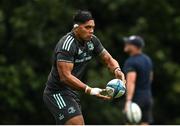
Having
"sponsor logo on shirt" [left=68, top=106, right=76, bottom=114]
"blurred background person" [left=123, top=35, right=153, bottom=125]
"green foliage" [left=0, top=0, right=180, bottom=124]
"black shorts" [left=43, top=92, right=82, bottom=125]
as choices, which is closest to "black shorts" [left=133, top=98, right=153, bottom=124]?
"blurred background person" [left=123, top=35, right=153, bottom=125]

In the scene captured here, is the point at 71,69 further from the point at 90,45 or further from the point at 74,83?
the point at 90,45

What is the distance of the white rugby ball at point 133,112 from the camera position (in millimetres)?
12297

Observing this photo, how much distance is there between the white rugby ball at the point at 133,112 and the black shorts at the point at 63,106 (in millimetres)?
3128

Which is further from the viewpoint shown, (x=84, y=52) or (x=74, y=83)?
(x=84, y=52)

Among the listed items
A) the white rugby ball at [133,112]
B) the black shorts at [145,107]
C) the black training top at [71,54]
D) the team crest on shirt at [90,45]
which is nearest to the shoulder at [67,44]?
the black training top at [71,54]

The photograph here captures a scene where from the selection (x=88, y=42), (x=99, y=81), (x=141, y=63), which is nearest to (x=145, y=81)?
(x=141, y=63)

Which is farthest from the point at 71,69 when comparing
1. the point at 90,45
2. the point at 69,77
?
the point at 90,45

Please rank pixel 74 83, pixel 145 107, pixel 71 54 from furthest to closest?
A: pixel 145 107
pixel 71 54
pixel 74 83

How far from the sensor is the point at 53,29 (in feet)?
64.0

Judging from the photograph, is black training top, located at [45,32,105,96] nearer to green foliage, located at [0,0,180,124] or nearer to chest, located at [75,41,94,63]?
chest, located at [75,41,94,63]

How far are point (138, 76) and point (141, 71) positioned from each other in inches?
4.0

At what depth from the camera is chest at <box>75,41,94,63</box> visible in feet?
29.9

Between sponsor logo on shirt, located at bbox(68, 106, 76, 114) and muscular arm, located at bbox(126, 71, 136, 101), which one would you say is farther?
muscular arm, located at bbox(126, 71, 136, 101)

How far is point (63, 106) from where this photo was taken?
30.0 ft
